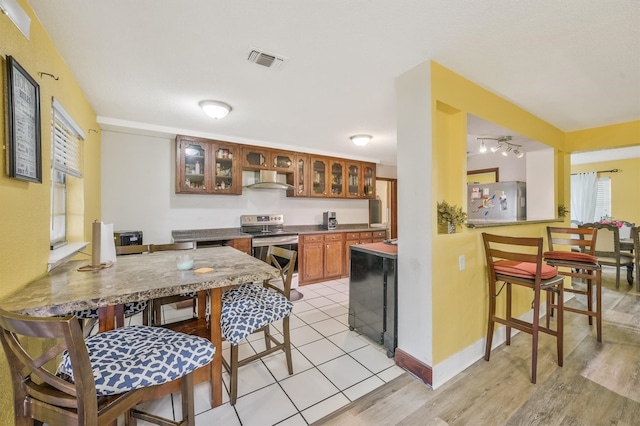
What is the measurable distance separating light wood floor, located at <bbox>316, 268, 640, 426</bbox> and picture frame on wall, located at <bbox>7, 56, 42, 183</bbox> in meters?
2.15

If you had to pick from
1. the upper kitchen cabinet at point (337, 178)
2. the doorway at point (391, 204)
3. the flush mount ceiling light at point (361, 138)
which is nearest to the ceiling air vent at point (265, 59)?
the flush mount ceiling light at point (361, 138)

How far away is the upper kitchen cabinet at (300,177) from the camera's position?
4617 millimetres

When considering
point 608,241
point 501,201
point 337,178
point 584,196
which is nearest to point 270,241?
point 337,178

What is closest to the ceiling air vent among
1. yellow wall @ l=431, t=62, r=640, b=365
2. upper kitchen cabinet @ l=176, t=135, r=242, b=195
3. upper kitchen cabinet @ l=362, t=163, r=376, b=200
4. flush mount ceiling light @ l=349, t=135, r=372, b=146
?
yellow wall @ l=431, t=62, r=640, b=365

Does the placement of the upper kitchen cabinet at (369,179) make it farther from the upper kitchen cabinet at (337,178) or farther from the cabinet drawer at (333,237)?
the cabinet drawer at (333,237)

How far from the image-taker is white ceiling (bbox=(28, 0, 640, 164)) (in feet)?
4.87

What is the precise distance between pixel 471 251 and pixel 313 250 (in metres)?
2.67

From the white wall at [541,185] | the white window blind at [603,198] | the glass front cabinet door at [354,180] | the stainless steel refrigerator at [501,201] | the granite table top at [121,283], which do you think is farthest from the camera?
the white window blind at [603,198]

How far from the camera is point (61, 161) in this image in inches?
84.3

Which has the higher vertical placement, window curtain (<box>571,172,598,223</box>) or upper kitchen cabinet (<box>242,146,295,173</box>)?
upper kitchen cabinet (<box>242,146,295,173</box>)

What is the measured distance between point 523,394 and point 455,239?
1.11 meters

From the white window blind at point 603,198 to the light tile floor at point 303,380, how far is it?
7002 mm

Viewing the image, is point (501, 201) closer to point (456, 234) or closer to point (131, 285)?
point (456, 234)

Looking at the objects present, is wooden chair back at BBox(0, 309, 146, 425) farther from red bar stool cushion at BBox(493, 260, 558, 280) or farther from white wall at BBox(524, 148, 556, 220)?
white wall at BBox(524, 148, 556, 220)
